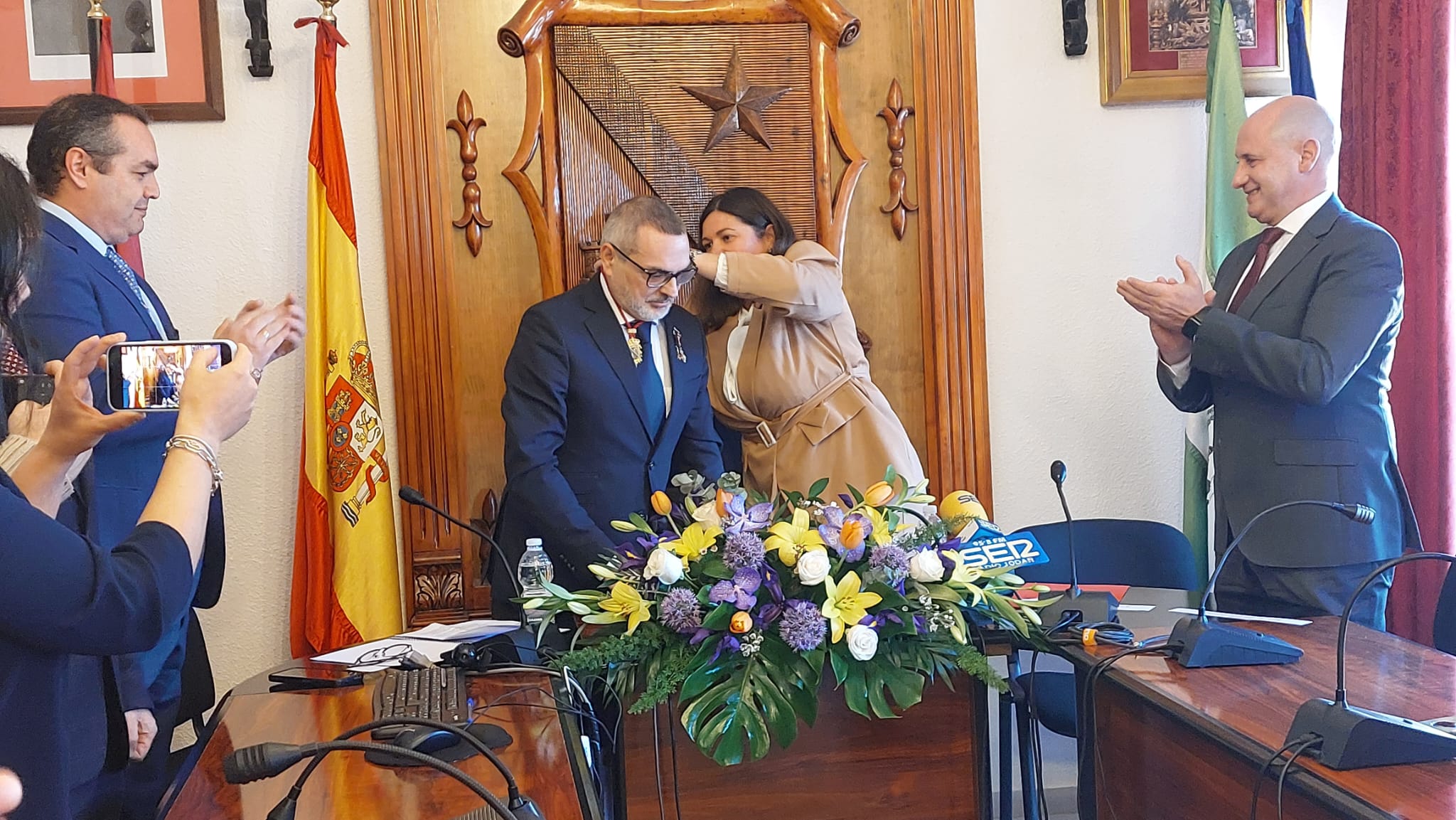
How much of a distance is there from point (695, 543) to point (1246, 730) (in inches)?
34.3

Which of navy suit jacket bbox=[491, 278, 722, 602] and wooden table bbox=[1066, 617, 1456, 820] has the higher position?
navy suit jacket bbox=[491, 278, 722, 602]

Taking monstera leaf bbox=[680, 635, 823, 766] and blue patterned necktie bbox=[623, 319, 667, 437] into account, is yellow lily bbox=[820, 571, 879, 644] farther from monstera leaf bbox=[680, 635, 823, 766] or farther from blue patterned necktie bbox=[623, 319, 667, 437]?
blue patterned necktie bbox=[623, 319, 667, 437]

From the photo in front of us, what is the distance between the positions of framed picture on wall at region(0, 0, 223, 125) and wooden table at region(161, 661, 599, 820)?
199 centimetres

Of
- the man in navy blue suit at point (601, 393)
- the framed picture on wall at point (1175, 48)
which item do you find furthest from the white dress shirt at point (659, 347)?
the framed picture on wall at point (1175, 48)

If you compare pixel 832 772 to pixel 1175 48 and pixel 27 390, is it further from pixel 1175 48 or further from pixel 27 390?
pixel 1175 48

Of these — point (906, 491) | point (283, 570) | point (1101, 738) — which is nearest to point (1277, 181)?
point (906, 491)

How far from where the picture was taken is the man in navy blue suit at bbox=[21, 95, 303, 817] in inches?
84.3

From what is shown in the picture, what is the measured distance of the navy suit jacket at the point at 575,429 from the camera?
9.16ft

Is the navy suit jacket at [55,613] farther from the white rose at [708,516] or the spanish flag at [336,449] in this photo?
the spanish flag at [336,449]

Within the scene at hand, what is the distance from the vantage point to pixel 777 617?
198 cm

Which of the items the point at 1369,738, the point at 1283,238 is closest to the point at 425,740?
the point at 1369,738

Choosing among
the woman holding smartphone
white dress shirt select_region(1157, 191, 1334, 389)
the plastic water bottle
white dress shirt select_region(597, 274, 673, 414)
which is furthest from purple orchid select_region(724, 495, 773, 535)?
white dress shirt select_region(1157, 191, 1334, 389)

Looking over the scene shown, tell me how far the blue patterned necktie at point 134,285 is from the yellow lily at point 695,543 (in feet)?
4.31

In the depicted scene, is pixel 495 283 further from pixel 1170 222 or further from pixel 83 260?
pixel 1170 222
